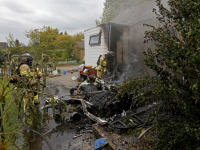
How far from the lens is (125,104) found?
4.59 m

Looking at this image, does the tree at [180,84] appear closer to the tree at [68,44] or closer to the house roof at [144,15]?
the house roof at [144,15]

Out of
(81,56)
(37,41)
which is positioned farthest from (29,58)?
(81,56)

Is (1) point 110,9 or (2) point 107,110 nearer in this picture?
(2) point 107,110

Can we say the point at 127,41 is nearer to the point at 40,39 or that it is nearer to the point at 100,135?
the point at 100,135

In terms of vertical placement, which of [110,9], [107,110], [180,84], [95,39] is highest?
[110,9]

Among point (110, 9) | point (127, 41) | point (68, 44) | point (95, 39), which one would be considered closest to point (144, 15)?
point (127, 41)

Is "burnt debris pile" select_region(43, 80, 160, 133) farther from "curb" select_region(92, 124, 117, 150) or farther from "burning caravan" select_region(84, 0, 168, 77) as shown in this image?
"burning caravan" select_region(84, 0, 168, 77)

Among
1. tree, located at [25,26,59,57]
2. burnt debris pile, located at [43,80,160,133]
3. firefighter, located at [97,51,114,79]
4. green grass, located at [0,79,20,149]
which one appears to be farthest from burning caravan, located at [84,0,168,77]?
tree, located at [25,26,59,57]

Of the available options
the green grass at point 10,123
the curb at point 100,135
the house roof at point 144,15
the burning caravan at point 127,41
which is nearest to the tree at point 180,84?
the curb at point 100,135

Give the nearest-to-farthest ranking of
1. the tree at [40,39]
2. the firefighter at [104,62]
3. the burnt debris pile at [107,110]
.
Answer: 1. the burnt debris pile at [107,110]
2. the firefighter at [104,62]
3. the tree at [40,39]

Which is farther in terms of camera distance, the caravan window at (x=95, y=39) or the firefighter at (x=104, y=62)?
the caravan window at (x=95, y=39)

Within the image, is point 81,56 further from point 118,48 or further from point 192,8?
point 192,8

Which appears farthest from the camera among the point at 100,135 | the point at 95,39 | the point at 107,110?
the point at 95,39

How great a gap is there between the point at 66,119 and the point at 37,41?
22780mm
